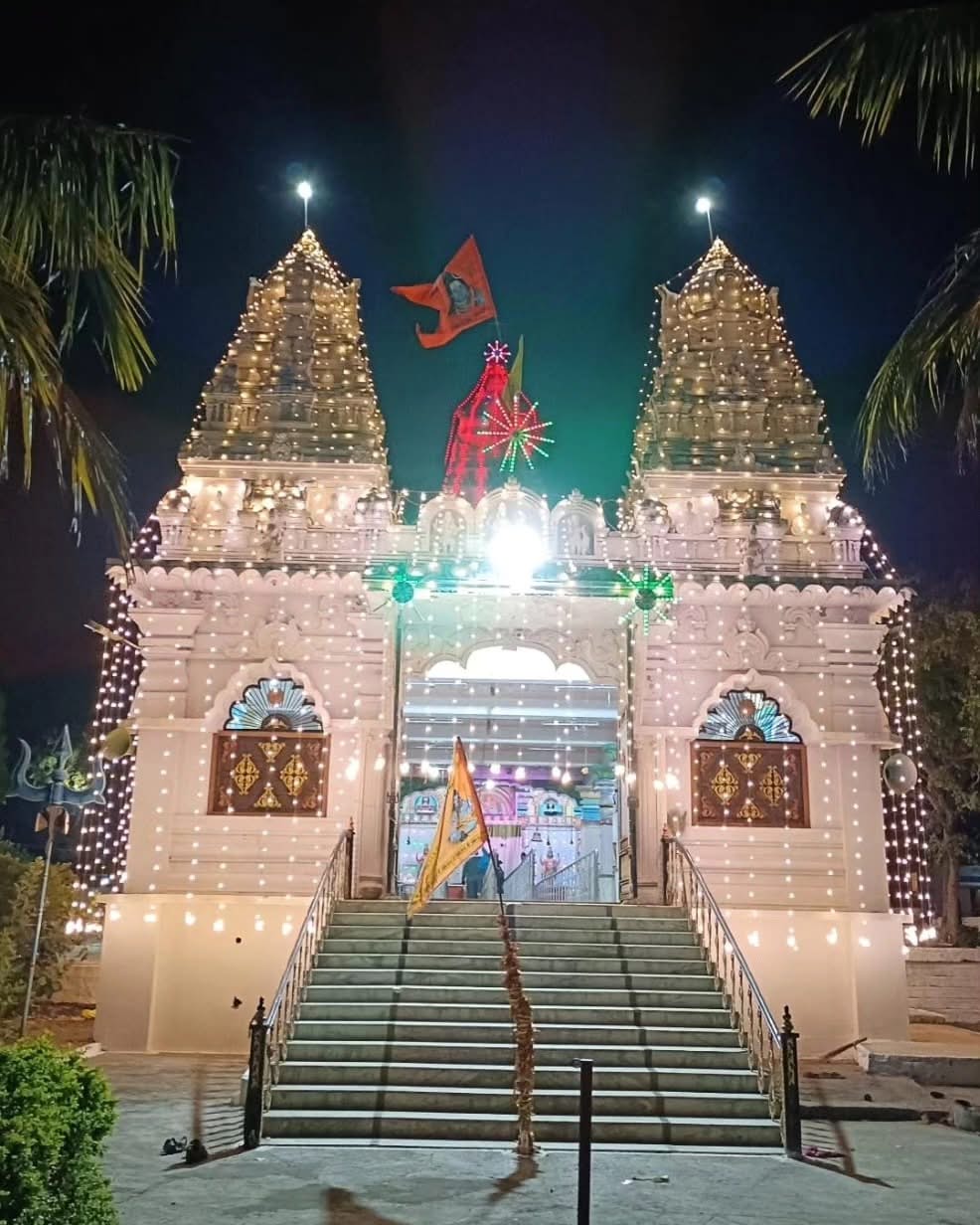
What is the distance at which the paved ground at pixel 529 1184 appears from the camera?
6.86m

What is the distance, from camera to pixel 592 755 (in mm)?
21406

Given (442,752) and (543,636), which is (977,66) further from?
(442,752)

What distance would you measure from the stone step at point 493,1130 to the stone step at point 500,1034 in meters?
1.28

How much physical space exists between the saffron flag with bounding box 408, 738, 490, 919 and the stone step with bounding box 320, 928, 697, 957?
4.16 ft

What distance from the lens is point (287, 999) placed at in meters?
10.7

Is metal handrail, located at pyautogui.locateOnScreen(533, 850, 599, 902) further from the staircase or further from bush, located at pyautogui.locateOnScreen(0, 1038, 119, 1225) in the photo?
bush, located at pyautogui.locateOnScreen(0, 1038, 119, 1225)

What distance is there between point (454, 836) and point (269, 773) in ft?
16.2

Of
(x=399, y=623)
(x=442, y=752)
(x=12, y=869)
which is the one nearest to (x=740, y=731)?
(x=399, y=623)

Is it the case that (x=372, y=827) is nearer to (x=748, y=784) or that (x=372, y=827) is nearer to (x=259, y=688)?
(x=259, y=688)

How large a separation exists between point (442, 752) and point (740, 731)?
7.80 meters

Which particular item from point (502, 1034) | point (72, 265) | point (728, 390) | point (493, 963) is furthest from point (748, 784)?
point (72, 265)

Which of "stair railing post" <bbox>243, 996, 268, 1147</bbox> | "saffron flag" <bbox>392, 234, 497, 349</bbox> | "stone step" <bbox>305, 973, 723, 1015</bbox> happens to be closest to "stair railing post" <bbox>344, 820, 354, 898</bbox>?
"stone step" <bbox>305, 973, 723, 1015</bbox>

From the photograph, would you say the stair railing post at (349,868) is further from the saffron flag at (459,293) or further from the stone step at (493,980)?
the saffron flag at (459,293)

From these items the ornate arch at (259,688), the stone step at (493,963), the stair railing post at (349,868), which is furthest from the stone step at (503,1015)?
the ornate arch at (259,688)
